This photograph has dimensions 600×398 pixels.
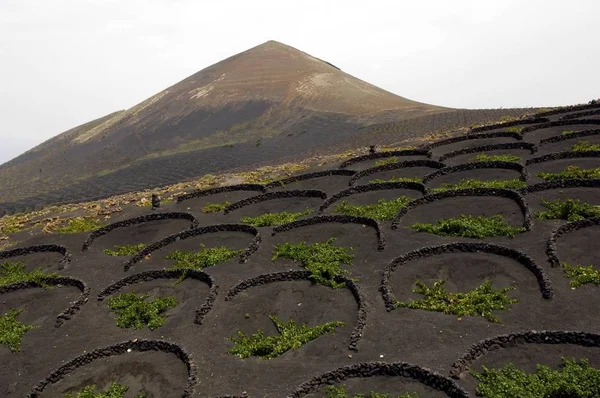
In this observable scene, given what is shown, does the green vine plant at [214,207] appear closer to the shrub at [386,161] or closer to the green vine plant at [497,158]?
the shrub at [386,161]

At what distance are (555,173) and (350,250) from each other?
1773 cm

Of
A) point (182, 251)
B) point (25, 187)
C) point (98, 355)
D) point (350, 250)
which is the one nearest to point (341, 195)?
point (350, 250)

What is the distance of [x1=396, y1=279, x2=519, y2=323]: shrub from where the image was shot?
20766 mm

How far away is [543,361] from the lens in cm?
1730

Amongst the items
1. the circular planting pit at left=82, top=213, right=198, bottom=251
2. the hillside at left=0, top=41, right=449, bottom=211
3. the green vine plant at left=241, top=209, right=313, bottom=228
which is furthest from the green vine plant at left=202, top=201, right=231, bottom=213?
the hillside at left=0, top=41, right=449, bottom=211

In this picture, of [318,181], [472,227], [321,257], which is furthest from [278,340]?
[318,181]

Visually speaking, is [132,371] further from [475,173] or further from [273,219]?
[475,173]

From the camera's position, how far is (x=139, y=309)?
83.6 feet

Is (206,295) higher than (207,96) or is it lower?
lower

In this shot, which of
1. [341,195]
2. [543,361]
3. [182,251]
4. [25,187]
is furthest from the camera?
[25,187]

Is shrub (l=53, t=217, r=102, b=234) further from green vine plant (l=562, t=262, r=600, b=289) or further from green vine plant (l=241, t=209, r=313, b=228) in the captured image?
green vine plant (l=562, t=262, r=600, b=289)

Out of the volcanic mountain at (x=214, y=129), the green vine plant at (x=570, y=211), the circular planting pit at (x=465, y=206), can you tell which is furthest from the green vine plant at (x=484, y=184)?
the volcanic mountain at (x=214, y=129)

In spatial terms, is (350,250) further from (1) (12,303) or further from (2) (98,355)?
(1) (12,303)

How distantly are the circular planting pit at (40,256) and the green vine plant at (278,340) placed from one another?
1751 cm
